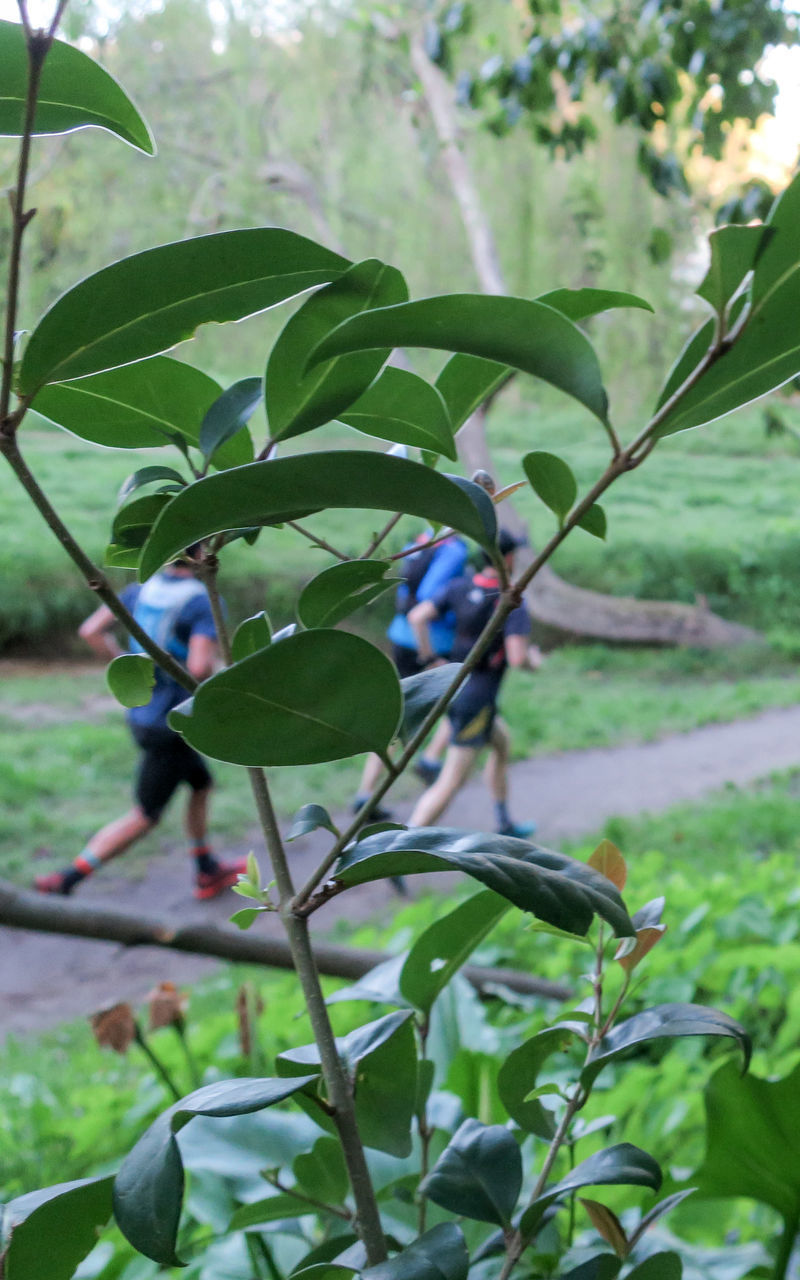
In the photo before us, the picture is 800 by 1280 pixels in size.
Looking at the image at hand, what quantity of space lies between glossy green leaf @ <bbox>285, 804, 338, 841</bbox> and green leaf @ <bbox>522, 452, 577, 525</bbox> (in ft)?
0.34

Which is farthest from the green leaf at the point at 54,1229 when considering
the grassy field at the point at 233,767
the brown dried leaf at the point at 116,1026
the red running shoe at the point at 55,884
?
the grassy field at the point at 233,767

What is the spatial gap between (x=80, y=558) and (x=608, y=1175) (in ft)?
0.77

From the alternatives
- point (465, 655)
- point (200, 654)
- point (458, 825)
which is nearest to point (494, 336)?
point (200, 654)

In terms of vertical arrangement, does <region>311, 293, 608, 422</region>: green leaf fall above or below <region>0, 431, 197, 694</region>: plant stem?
above

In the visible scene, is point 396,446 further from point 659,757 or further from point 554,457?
point 659,757

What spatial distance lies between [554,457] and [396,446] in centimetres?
8

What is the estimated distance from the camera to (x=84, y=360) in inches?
9.9

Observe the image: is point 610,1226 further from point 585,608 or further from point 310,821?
point 585,608

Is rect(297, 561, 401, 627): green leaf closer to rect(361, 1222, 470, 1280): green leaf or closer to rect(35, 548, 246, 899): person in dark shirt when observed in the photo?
rect(361, 1222, 470, 1280): green leaf

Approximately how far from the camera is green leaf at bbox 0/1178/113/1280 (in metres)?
0.27

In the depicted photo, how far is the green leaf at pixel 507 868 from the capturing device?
21cm

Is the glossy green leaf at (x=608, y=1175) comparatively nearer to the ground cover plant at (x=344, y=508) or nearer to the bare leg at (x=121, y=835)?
the ground cover plant at (x=344, y=508)

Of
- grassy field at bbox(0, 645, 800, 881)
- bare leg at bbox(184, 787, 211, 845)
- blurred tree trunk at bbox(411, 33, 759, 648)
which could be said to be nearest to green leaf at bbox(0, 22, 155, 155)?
bare leg at bbox(184, 787, 211, 845)

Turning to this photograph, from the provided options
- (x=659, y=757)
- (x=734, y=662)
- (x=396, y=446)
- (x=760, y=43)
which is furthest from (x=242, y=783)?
(x=396, y=446)
